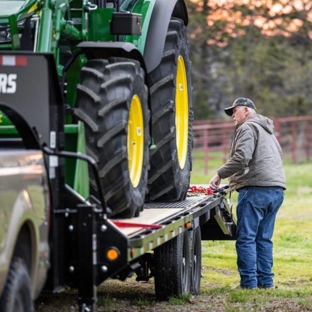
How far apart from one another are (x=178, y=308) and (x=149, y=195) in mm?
1025

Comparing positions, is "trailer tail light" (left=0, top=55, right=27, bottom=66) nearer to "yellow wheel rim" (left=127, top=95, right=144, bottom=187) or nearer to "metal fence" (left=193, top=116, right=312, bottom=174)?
"yellow wheel rim" (left=127, top=95, right=144, bottom=187)

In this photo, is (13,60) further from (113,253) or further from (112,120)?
(113,253)

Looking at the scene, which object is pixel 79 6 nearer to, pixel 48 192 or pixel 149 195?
pixel 149 195

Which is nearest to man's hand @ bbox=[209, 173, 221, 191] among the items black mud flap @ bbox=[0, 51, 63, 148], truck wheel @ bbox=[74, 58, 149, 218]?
truck wheel @ bbox=[74, 58, 149, 218]

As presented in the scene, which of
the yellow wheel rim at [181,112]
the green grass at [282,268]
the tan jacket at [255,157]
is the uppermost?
the yellow wheel rim at [181,112]

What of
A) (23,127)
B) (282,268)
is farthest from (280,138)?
(23,127)

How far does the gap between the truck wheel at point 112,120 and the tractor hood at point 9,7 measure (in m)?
0.69

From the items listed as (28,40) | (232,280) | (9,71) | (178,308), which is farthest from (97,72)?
(232,280)

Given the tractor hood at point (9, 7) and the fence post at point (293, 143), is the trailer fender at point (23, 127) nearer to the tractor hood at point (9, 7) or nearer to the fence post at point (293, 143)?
the tractor hood at point (9, 7)

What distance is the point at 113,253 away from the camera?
19.0 feet

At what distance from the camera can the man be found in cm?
942

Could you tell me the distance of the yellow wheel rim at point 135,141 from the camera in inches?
273

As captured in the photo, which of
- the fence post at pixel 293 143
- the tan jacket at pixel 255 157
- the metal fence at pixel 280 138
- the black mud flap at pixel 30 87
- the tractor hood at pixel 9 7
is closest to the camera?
the black mud flap at pixel 30 87

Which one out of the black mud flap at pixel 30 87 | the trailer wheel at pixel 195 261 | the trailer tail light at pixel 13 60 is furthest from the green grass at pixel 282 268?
the trailer tail light at pixel 13 60
